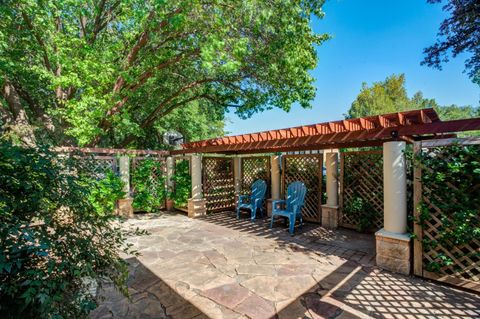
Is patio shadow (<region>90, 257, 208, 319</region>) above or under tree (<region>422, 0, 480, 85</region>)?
under

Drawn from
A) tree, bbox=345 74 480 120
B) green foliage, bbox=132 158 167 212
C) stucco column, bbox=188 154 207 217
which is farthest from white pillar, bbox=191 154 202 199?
tree, bbox=345 74 480 120

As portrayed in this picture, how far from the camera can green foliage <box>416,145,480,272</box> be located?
2.60 metres

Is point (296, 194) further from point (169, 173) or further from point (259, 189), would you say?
point (169, 173)

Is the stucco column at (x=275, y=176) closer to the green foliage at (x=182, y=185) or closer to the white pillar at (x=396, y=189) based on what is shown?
the green foliage at (x=182, y=185)

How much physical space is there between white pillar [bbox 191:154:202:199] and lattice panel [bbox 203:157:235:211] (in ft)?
0.76

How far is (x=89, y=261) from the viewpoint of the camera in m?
1.24

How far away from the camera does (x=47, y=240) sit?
1125 mm

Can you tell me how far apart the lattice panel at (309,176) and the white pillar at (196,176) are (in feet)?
7.85

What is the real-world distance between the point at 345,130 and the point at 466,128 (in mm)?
1353

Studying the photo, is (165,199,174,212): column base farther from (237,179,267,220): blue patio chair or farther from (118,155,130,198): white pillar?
(237,179,267,220): blue patio chair

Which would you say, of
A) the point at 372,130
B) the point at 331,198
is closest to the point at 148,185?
the point at 331,198

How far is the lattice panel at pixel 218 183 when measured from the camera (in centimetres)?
696

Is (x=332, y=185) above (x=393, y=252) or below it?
above

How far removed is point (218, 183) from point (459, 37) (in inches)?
358
